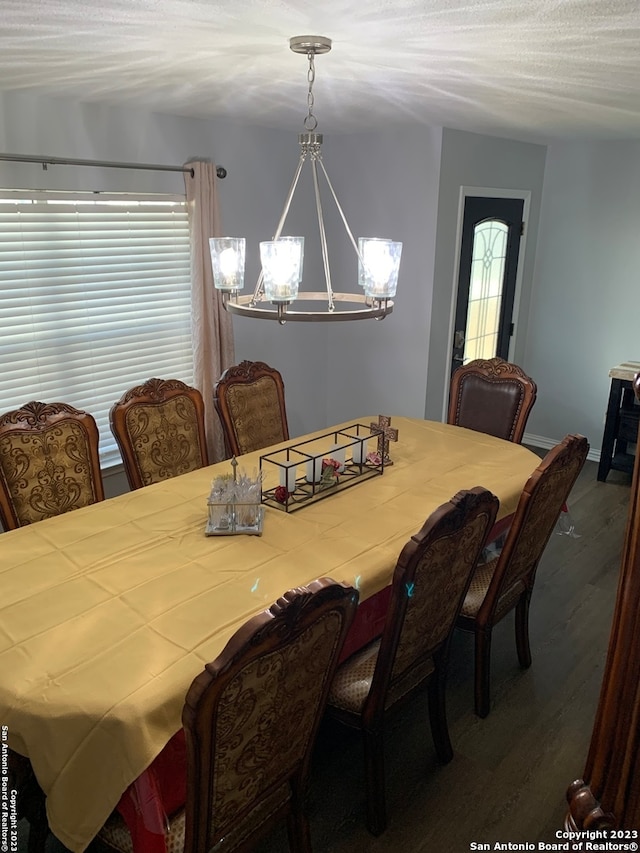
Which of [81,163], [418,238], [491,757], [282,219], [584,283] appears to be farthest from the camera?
[584,283]

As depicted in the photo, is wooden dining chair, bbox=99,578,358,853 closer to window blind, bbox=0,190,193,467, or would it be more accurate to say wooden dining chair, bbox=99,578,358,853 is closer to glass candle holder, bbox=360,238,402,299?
glass candle holder, bbox=360,238,402,299

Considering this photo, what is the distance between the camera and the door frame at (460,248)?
448 centimetres

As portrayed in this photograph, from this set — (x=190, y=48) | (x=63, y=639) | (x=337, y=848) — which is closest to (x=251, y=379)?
(x=190, y=48)

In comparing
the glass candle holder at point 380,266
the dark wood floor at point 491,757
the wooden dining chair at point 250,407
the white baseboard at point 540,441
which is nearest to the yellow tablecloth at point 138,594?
the wooden dining chair at point 250,407

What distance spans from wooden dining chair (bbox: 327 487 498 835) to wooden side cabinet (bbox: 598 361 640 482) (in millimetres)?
2972

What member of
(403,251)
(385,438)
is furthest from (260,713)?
(403,251)

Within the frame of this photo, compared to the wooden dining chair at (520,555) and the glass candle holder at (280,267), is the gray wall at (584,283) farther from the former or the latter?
the glass candle holder at (280,267)

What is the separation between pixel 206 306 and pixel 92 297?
69cm

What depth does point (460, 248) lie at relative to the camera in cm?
455

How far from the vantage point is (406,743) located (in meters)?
2.47

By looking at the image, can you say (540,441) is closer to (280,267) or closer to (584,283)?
(584,283)

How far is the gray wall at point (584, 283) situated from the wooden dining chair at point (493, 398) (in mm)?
1829

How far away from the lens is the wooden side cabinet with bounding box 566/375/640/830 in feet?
2.56

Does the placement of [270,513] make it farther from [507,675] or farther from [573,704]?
[573,704]
